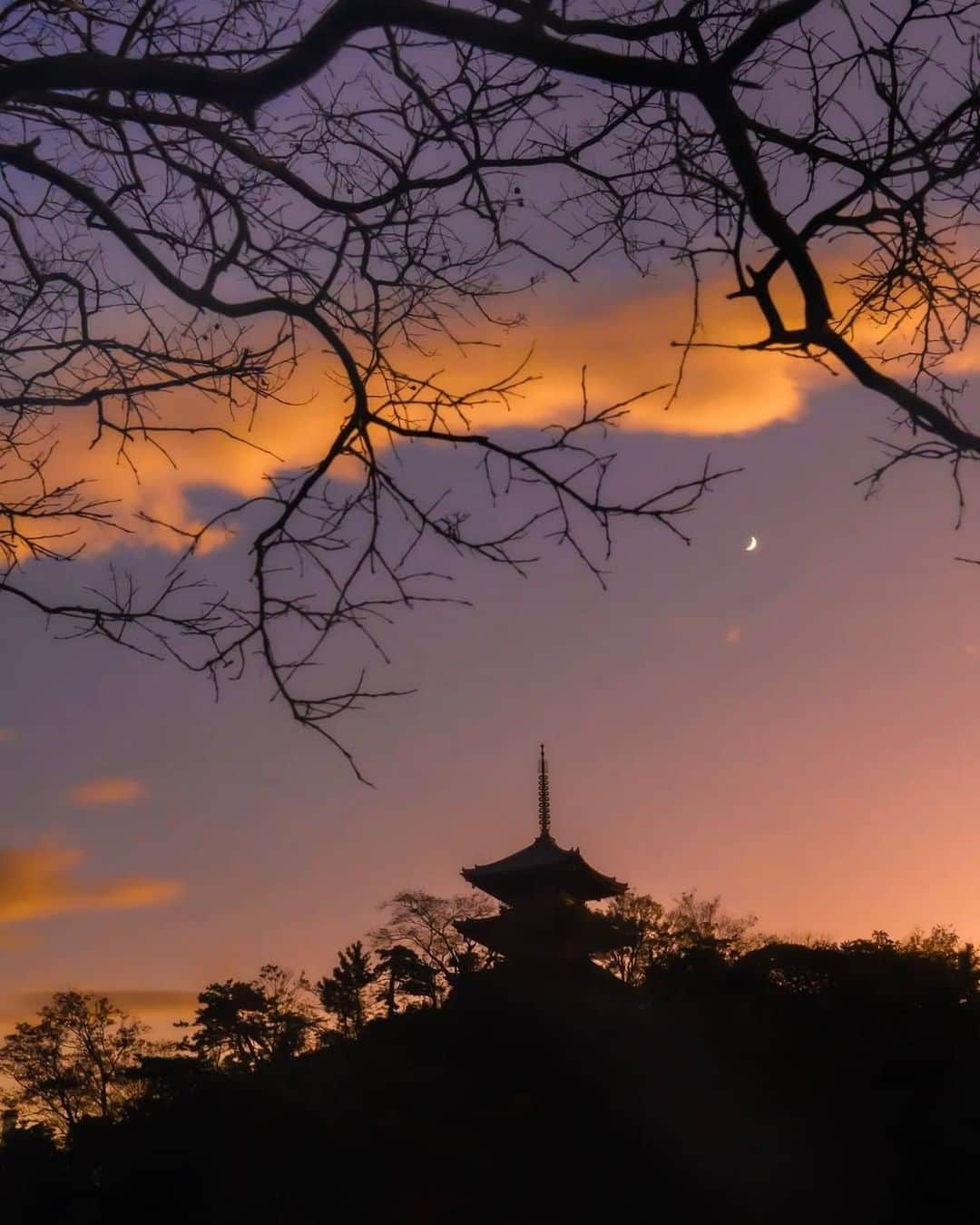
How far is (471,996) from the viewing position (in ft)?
77.8

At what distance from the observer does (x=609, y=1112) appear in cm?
2212

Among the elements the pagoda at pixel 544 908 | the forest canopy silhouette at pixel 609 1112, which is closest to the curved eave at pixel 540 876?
the pagoda at pixel 544 908

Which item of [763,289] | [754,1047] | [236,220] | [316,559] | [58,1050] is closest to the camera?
[763,289]

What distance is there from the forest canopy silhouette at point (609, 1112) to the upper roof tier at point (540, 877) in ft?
14.5

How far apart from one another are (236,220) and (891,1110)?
58.2 feet

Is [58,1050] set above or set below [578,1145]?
above

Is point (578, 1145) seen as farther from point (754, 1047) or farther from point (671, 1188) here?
point (754, 1047)

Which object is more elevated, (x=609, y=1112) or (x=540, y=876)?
(x=540, y=876)

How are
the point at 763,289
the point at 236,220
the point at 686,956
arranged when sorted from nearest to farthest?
the point at 763,289 < the point at 236,220 < the point at 686,956

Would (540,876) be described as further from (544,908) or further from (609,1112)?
(609,1112)

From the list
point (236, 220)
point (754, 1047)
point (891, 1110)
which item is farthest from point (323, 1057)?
point (236, 220)

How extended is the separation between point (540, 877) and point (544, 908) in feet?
2.32

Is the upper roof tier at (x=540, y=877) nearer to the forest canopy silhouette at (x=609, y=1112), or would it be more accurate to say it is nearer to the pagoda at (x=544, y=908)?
the pagoda at (x=544, y=908)

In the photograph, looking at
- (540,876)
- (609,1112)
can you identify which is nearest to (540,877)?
(540,876)
